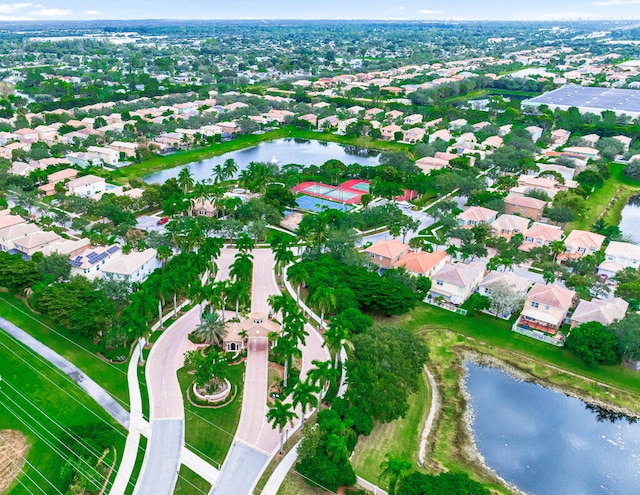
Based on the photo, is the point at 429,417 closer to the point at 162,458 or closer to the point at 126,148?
the point at 162,458

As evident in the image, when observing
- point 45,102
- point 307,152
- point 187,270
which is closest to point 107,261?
point 187,270

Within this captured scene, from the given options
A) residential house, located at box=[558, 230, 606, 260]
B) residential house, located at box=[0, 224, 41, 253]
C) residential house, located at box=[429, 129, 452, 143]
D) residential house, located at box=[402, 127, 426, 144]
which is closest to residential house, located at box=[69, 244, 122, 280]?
residential house, located at box=[0, 224, 41, 253]

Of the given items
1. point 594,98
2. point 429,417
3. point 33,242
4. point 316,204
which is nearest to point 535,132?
point 594,98

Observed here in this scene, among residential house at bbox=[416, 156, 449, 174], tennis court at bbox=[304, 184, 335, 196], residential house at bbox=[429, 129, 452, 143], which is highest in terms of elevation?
tennis court at bbox=[304, 184, 335, 196]

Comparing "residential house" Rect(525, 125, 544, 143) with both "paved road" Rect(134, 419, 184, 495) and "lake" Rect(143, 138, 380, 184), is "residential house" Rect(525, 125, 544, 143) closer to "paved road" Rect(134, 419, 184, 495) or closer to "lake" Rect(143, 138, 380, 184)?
"lake" Rect(143, 138, 380, 184)

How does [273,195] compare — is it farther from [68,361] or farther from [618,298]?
[618,298]
